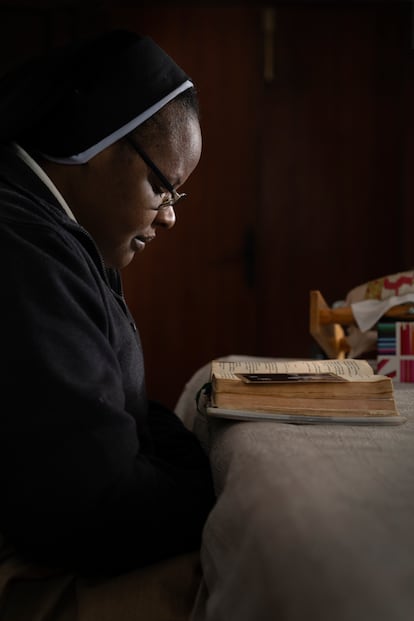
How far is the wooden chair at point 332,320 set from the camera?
1.86 m

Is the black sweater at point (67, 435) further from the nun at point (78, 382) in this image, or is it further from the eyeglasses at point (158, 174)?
the eyeglasses at point (158, 174)

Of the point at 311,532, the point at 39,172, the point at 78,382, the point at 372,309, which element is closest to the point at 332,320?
the point at 372,309

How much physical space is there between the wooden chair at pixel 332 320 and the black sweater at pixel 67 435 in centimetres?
101

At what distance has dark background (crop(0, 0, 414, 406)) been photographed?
377 centimetres

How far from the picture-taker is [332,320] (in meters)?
2.04

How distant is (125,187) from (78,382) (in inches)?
16.7

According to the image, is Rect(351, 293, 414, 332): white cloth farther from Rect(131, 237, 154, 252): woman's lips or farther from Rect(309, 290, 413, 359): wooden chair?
Rect(131, 237, 154, 252): woman's lips

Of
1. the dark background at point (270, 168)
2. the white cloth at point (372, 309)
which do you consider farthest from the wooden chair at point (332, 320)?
the dark background at point (270, 168)

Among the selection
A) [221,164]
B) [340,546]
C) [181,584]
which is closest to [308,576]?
[340,546]

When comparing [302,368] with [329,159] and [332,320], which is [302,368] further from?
[329,159]

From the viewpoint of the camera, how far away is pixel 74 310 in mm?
896

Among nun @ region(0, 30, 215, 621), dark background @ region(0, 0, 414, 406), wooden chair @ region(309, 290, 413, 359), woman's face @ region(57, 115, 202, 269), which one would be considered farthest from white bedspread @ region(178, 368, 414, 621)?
dark background @ region(0, 0, 414, 406)

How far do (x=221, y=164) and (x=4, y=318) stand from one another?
120 inches

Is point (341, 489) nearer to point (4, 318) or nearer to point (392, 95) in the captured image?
point (4, 318)
